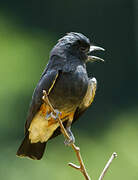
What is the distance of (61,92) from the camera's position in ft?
11.1

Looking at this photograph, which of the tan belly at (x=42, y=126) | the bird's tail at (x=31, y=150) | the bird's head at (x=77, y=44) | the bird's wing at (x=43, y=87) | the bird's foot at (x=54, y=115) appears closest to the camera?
the bird's foot at (x=54, y=115)

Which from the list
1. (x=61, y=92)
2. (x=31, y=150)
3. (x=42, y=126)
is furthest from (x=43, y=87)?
(x=31, y=150)

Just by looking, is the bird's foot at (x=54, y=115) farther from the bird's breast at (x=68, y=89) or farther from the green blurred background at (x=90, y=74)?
the green blurred background at (x=90, y=74)

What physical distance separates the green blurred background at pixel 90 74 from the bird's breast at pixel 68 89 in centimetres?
267

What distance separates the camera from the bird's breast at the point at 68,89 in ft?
11.1

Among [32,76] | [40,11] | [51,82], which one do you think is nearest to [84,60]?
[51,82]

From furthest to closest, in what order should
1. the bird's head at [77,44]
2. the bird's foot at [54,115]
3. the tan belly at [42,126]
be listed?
the bird's head at [77,44] → the tan belly at [42,126] → the bird's foot at [54,115]

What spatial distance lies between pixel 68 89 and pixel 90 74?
8.81 ft

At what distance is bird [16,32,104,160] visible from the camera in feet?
11.1

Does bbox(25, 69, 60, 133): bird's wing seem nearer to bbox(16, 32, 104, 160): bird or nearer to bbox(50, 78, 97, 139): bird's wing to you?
bbox(16, 32, 104, 160): bird

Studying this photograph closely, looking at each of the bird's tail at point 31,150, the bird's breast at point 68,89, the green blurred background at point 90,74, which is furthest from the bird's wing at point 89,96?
the green blurred background at point 90,74

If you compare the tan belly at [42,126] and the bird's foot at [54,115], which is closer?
the bird's foot at [54,115]

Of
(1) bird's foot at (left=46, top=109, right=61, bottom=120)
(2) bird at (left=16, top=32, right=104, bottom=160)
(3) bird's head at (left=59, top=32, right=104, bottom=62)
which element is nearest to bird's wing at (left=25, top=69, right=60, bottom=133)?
(2) bird at (left=16, top=32, right=104, bottom=160)

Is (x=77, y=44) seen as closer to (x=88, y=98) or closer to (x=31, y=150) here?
(x=88, y=98)
